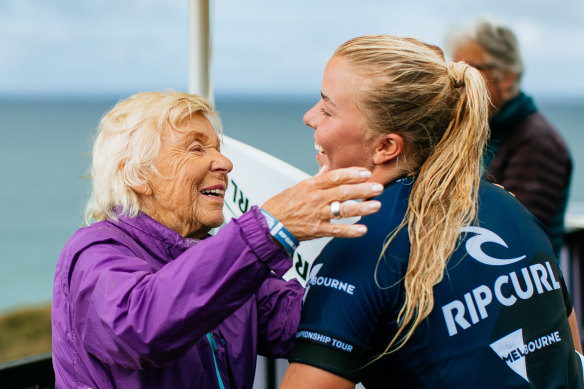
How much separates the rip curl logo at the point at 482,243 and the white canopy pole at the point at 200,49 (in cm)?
136

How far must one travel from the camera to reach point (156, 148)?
1856 millimetres

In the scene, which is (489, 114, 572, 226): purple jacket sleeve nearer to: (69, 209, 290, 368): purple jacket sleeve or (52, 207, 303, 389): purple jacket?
(52, 207, 303, 389): purple jacket

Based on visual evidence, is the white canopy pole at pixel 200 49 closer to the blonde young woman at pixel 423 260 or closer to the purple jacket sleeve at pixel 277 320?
the purple jacket sleeve at pixel 277 320

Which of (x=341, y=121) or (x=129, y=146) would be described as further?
(x=129, y=146)

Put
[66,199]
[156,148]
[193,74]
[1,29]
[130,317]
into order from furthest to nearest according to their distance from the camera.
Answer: [1,29]
[66,199]
[193,74]
[156,148]
[130,317]

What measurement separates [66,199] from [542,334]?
51.8 m

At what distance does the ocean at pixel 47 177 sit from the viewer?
31.4 meters

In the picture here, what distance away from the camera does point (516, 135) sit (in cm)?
340

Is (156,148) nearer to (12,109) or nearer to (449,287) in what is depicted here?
(449,287)

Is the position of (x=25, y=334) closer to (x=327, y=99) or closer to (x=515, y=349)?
(x=327, y=99)

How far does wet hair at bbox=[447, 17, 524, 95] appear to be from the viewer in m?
3.45

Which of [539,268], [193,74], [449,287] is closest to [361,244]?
[449,287]

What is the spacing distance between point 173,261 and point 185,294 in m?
0.10

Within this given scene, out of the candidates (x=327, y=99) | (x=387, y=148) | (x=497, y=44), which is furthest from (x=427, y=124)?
(x=497, y=44)
